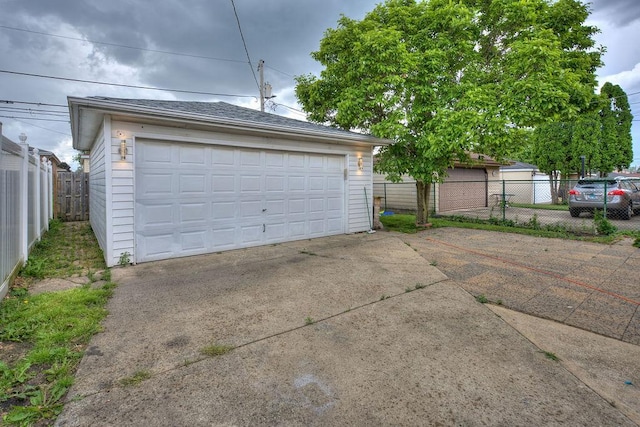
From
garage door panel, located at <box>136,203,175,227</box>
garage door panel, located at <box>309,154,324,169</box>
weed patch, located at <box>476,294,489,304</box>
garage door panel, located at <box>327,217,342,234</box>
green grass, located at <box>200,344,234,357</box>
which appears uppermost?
garage door panel, located at <box>309,154,324,169</box>

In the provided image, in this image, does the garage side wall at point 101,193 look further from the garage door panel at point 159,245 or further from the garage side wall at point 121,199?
the garage door panel at point 159,245

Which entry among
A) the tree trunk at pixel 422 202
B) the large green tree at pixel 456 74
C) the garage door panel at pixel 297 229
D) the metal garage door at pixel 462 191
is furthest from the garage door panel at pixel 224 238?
the metal garage door at pixel 462 191

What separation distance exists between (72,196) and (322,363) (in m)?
13.3

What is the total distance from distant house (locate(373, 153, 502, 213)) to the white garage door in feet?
22.4

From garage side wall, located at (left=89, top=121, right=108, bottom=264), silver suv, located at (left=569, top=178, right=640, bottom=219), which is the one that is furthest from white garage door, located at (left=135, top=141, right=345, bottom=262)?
silver suv, located at (left=569, top=178, right=640, bottom=219)

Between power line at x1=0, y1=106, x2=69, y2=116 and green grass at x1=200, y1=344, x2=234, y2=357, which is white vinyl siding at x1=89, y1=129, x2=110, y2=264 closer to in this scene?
green grass at x1=200, y1=344, x2=234, y2=357

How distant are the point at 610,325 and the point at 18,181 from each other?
7593mm

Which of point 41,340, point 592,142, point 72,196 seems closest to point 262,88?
point 72,196

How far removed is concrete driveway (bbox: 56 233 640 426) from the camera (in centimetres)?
190

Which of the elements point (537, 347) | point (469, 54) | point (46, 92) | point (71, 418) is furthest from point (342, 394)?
point (46, 92)

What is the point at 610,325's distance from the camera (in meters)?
3.14

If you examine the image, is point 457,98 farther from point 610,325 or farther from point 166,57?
point 166,57

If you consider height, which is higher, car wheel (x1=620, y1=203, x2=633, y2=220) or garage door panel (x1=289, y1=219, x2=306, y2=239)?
car wheel (x1=620, y1=203, x2=633, y2=220)

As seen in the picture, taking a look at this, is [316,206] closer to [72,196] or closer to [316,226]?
[316,226]
